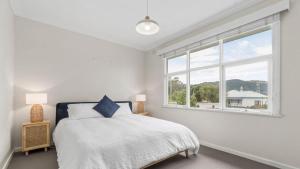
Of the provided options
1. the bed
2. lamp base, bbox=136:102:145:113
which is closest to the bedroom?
the bed

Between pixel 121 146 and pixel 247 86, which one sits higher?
pixel 247 86

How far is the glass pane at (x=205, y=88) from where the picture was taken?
345 centimetres

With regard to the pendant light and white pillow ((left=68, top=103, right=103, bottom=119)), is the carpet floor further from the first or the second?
the pendant light

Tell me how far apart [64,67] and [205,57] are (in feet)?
11.2

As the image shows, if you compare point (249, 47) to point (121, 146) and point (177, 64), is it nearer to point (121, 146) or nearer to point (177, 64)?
point (177, 64)

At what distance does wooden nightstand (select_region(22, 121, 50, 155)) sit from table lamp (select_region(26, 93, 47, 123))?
17 cm

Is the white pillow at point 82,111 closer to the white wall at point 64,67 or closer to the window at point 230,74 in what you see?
the white wall at point 64,67

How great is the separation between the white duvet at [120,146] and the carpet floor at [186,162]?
0.27 metres

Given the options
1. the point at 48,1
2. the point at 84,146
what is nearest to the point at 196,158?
the point at 84,146

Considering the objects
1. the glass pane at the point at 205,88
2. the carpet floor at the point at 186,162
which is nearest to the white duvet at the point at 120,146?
the carpet floor at the point at 186,162

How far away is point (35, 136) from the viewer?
3.16m

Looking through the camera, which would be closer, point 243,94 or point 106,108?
point 243,94

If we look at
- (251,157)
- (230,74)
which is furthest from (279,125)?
(230,74)

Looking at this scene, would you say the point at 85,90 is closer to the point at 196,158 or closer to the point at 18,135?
the point at 18,135
